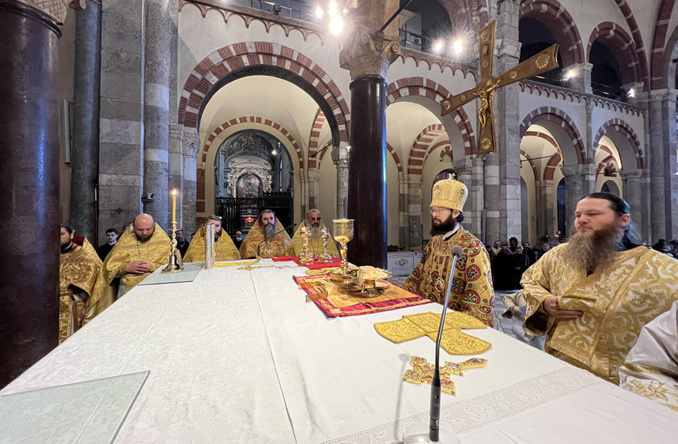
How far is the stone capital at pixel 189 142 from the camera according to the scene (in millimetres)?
6479

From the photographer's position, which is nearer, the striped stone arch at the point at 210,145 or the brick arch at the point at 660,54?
the brick arch at the point at 660,54

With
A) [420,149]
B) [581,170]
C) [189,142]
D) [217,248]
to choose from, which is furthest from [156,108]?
[581,170]

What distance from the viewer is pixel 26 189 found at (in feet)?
6.25

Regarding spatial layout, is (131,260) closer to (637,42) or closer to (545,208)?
(545,208)

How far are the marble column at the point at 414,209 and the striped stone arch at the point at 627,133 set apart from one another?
24.4ft

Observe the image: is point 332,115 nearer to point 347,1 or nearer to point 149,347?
point 347,1

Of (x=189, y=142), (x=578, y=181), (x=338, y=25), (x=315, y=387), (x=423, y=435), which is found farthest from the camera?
(x=578, y=181)

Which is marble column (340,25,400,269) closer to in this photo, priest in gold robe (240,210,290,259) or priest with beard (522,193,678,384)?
priest in gold robe (240,210,290,259)

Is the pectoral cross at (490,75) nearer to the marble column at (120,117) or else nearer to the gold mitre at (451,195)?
the gold mitre at (451,195)

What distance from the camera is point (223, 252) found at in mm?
4707

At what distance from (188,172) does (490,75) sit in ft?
20.8

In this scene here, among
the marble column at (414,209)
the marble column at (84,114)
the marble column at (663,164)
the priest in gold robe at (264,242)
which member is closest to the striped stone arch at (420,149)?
the marble column at (414,209)

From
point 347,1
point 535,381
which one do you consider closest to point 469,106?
point 347,1

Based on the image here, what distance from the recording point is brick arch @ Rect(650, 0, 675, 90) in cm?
Answer: 1197
